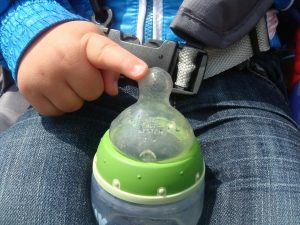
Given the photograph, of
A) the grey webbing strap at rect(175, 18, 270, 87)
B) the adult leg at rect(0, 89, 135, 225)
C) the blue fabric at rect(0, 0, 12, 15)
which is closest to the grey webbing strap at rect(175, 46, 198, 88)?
the grey webbing strap at rect(175, 18, 270, 87)

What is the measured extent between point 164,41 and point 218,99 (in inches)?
5.9

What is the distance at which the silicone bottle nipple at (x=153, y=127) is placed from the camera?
2.50ft

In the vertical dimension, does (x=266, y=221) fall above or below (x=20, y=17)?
below

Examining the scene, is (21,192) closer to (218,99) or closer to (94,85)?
(94,85)

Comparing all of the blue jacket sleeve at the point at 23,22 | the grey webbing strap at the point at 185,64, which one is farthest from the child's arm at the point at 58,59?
the grey webbing strap at the point at 185,64

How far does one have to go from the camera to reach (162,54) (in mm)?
921

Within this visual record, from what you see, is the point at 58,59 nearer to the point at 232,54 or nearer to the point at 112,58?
the point at 112,58

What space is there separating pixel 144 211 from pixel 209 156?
8.2 inches

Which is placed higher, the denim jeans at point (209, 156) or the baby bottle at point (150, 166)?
the baby bottle at point (150, 166)

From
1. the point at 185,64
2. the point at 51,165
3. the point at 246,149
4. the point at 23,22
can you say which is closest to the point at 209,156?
the point at 246,149

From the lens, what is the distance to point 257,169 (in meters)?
0.87

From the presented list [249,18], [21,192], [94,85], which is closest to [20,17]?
[94,85]

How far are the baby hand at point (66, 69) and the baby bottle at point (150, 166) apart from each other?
7 centimetres

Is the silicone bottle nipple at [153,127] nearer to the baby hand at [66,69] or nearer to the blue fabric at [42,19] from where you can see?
the baby hand at [66,69]
